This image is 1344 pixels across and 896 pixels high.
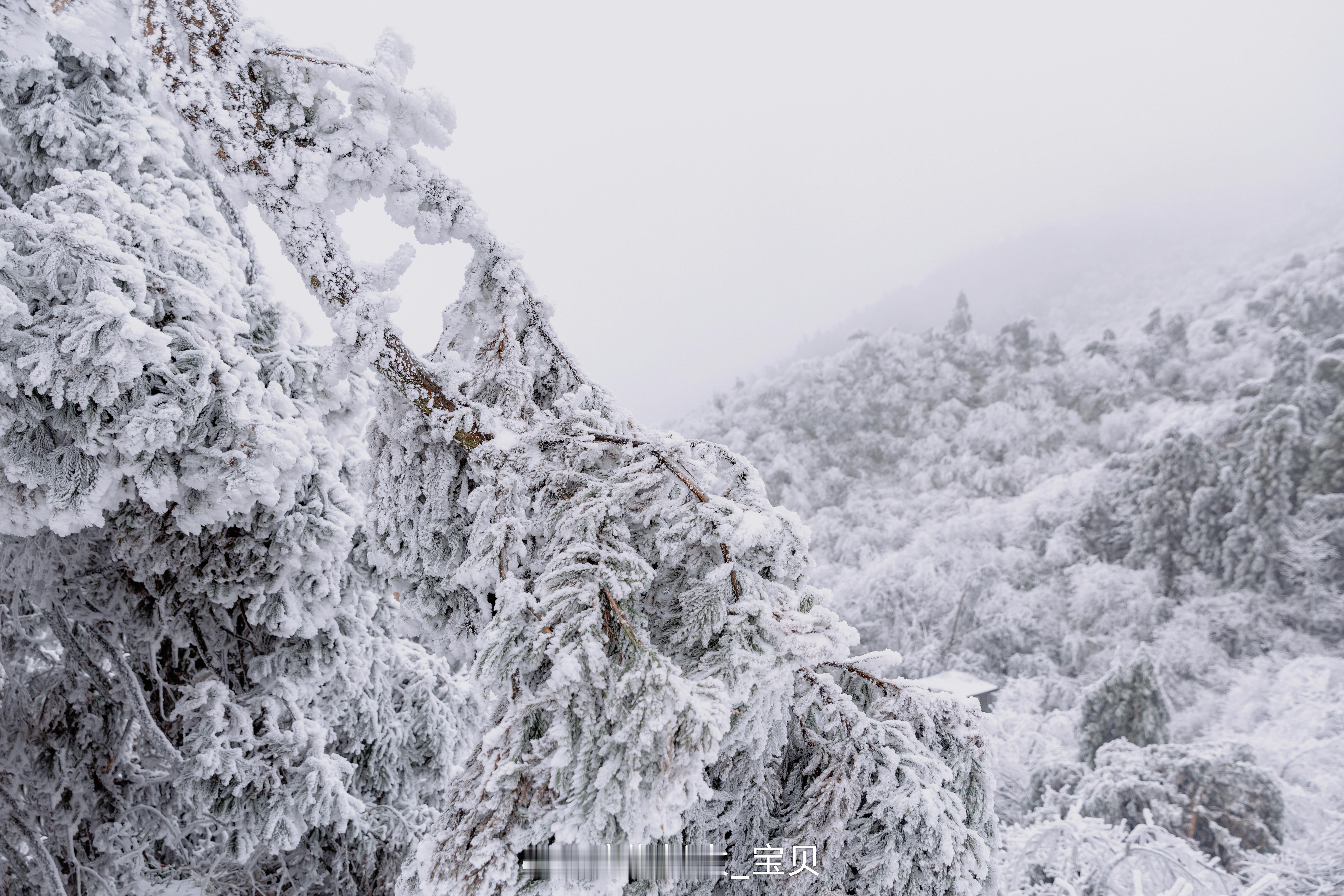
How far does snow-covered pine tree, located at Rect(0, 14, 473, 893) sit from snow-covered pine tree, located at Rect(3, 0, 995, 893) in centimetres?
26

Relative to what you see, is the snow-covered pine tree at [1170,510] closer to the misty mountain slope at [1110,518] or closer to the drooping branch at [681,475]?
the misty mountain slope at [1110,518]

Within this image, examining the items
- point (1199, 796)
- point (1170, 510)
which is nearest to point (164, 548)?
point (1199, 796)

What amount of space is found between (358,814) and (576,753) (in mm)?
3068

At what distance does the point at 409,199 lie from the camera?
6.68 feet

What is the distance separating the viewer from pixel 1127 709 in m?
10.9

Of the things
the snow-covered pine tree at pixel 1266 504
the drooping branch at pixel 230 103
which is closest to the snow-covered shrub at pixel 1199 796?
the snow-covered pine tree at pixel 1266 504

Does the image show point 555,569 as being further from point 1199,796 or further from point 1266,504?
point 1266,504

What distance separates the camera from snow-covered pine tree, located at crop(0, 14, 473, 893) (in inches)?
88.7

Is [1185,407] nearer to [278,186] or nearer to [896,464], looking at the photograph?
[896,464]

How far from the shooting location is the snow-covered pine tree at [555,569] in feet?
4.09

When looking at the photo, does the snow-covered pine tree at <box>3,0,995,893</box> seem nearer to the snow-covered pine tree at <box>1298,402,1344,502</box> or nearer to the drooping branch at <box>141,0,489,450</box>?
the drooping branch at <box>141,0,489,450</box>

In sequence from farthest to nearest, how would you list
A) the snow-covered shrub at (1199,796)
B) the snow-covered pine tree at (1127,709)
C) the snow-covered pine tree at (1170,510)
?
the snow-covered pine tree at (1170,510) → the snow-covered pine tree at (1127,709) → the snow-covered shrub at (1199,796)

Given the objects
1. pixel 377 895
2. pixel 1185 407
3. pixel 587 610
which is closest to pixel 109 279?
pixel 587 610

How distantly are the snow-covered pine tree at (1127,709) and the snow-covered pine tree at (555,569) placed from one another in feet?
39.3
